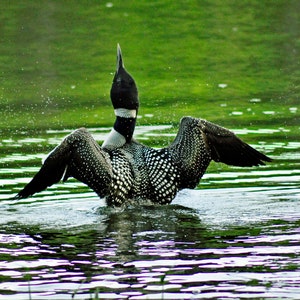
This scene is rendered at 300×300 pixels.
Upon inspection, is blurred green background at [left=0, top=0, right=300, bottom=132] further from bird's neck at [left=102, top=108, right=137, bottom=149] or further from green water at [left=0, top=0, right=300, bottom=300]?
bird's neck at [left=102, top=108, right=137, bottom=149]

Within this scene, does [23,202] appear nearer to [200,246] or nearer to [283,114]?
[200,246]

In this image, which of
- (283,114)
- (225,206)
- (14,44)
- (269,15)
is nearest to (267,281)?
(225,206)

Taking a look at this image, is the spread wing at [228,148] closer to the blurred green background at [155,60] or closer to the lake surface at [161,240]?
the lake surface at [161,240]

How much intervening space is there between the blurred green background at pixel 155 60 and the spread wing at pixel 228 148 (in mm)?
3652

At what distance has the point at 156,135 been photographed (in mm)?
14281

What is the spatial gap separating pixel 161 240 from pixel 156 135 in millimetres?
5560

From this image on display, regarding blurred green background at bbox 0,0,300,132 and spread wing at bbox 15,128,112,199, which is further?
blurred green background at bbox 0,0,300,132

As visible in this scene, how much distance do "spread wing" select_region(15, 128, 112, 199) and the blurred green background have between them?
4.62 meters

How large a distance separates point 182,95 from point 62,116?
9.06 ft

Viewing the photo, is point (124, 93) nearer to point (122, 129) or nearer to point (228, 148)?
point (122, 129)

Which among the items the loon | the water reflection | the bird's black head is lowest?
the water reflection

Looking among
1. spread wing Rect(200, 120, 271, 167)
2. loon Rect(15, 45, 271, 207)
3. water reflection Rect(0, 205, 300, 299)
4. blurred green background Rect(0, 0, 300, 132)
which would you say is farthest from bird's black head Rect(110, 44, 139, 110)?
blurred green background Rect(0, 0, 300, 132)

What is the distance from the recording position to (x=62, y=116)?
Answer: 15789 millimetres

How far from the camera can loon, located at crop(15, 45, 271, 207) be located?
1012 cm
